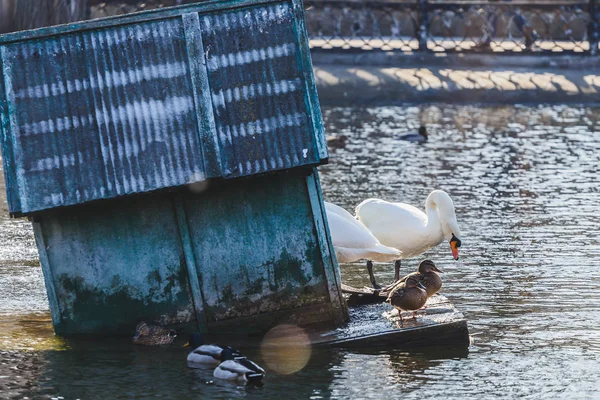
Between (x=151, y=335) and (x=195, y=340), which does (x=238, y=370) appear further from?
(x=151, y=335)

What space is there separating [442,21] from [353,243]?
25.7 meters

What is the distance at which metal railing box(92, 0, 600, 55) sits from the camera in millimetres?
32969

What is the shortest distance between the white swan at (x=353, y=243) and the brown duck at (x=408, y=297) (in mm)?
1335

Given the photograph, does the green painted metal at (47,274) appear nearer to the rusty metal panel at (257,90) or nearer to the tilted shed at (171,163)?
the tilted shed at (171,163)

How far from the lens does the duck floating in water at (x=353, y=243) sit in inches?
462

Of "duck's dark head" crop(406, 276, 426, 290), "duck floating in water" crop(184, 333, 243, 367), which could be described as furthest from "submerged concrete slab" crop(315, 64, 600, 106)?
"duck floating in water" crop(184, 333, 243, 367)

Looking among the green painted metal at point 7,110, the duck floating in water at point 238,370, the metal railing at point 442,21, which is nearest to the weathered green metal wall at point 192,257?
the green painted metal at point 7,110

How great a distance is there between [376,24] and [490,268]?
71.4 feet

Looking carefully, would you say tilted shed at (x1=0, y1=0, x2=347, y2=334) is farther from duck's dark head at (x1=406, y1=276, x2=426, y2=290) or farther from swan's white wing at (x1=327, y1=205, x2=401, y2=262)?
swan's white wing at (x1=327, y1=205, x2=401, y2=262)

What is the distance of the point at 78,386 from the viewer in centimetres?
927

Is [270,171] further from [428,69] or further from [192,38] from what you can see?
[428,69]

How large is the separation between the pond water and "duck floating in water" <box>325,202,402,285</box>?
76 centimetres

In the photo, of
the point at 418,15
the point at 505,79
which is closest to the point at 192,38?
the point at 505,79

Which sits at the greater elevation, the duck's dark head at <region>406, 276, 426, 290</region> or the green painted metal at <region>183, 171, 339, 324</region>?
the green painted metal at <region>183, 171, 339, 324</region>
